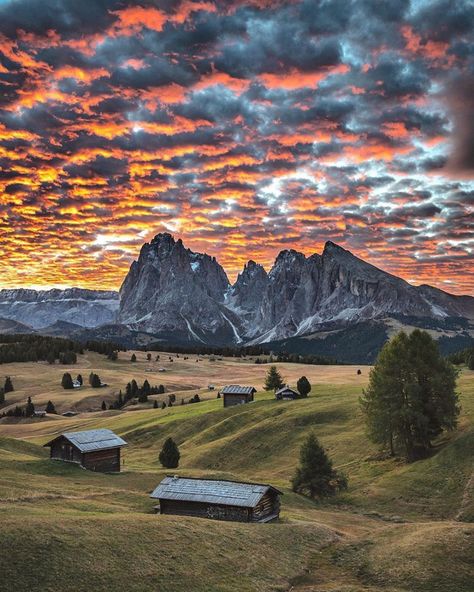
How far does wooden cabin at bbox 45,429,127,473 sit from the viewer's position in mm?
64750

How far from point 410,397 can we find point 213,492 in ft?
102

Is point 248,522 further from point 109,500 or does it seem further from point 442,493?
point 442,493

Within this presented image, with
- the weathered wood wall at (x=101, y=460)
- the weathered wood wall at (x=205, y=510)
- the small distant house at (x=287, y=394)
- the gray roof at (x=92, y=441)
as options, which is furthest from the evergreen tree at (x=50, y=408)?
the weathered wood wall at (x=205, y=510)

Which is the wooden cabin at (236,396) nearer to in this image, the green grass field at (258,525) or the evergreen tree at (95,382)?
the green grass field at (258,525)

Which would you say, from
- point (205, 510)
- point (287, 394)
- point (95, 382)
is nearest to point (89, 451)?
point (205, 510)

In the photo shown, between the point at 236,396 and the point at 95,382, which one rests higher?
the point at 236,396

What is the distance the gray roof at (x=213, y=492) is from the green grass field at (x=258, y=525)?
2240 mm

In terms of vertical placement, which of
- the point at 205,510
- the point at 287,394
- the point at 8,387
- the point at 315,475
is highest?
the point at 287,394

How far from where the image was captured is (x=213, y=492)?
45.6 m

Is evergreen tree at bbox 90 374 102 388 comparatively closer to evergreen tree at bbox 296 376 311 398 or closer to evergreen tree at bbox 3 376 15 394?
evergreen tree at bbox 3 376 15 394

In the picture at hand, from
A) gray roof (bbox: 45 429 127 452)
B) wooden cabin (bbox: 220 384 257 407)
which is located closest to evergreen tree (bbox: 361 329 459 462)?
gray roof (bbox: 45 429 127 452)

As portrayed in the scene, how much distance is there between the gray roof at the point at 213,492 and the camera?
44.0 meters

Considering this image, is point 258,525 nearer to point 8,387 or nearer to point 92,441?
point 92,441

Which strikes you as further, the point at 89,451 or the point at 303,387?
the point at 303,387
